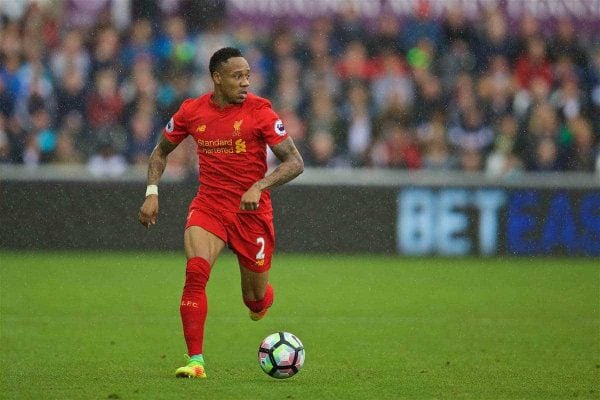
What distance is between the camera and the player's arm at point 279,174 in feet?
25.9

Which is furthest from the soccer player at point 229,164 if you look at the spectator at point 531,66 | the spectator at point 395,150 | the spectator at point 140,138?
the spectator at point 531,66

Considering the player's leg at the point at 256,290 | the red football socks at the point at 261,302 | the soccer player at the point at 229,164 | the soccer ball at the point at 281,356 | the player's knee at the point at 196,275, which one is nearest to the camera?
the soccer ball at the point at 281,356

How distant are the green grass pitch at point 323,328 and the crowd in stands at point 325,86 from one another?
151cm

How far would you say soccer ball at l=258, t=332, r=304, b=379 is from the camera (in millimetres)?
7887

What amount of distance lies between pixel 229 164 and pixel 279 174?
50 cm

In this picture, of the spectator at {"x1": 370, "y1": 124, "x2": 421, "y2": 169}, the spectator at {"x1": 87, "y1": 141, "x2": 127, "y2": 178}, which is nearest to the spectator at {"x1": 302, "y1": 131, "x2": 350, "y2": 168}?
the spectator at {"x1": 370, "y1": 124, "x2": 421, "y2": 169}

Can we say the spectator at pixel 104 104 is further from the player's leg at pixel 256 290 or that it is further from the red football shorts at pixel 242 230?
the red football shorts at pixel 242 230

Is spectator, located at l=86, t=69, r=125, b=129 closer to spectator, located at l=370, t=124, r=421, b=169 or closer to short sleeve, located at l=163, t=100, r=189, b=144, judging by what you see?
spectator, located at l=370, t=124, r=421, b=169

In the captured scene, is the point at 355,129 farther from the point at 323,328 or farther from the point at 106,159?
the point at 323,328

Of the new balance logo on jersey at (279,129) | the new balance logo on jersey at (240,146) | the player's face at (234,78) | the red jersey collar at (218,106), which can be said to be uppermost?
the player's face at (234,78)

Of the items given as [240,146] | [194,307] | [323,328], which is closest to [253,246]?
[240,146]

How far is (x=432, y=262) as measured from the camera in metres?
17.4

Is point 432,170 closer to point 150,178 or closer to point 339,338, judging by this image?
point 339,338

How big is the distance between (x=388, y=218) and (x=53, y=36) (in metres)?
5.27
